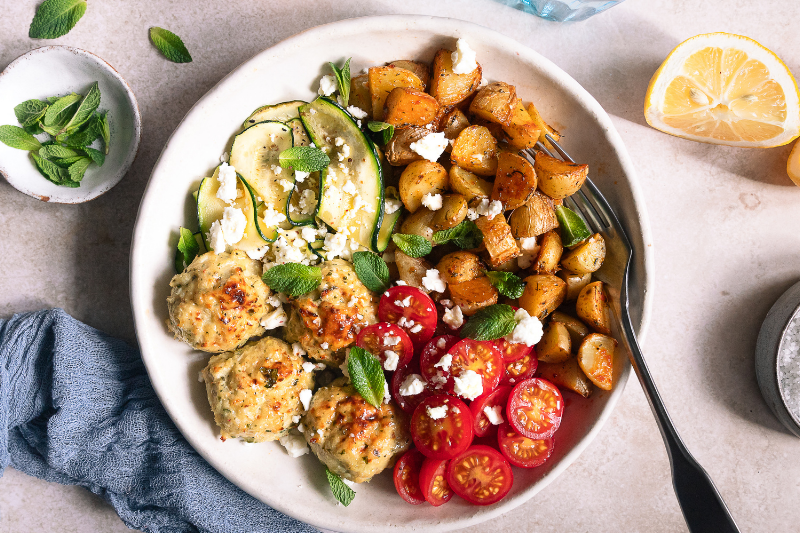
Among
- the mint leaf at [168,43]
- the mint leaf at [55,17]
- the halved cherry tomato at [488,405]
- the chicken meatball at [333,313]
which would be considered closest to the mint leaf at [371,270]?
the chicken meatball at [333,313]

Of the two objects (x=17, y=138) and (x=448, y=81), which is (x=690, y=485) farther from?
(x=17, y=138)

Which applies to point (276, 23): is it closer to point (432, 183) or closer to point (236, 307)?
point (432, 183)

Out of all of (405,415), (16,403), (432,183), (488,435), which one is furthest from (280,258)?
(16,403)

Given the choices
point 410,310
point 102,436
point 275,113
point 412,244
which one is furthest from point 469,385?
point 102,436

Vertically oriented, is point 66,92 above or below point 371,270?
above

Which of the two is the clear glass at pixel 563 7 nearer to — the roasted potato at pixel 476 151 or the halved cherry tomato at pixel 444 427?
the roasted potato at pixel 476 151

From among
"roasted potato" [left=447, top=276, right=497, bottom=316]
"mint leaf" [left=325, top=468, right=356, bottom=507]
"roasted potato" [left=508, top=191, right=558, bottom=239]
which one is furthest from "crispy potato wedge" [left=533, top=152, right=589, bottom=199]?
"mint leaf" [left=325, top=468, right=356, bottom=507]
